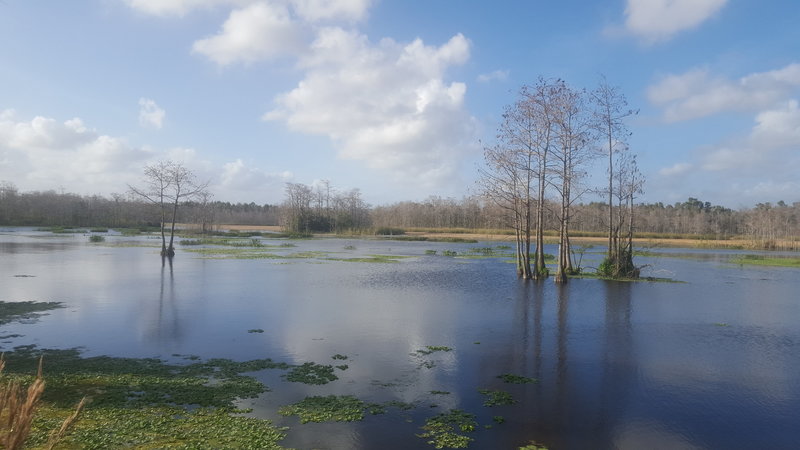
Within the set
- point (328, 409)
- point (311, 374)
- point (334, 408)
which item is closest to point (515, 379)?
point (334, 408)

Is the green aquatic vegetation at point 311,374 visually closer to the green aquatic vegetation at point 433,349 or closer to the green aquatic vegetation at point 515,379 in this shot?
the green aquatic vegetation at point 433,349

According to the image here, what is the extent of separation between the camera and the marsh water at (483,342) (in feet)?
26.9

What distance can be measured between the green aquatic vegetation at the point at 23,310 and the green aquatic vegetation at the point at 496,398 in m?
13.9

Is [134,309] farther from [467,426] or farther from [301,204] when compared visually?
[301,204]

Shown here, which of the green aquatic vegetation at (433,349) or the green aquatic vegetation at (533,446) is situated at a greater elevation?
the green aquatic vegetation at (433,349)

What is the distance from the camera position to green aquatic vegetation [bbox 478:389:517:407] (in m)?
9.05

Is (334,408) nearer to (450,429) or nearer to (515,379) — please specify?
(450,429)

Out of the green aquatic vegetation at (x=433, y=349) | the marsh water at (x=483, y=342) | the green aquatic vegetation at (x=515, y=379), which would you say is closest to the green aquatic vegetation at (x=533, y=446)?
the marsh water at (x=483, y=342)

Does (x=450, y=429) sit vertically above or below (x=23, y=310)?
below

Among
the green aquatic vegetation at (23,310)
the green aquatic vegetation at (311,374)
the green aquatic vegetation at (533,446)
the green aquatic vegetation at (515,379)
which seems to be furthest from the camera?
the green aquatic vegetation at (23,310)

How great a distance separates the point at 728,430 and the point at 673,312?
11.9 metres

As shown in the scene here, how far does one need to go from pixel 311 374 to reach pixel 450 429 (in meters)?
3.72

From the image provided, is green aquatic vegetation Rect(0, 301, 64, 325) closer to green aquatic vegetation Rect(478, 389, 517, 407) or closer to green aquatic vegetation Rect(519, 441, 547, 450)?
green aquatic vegetation Rect(478, 389, 517, 407)

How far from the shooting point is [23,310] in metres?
16.3
